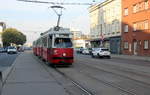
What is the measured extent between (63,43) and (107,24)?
5009cm

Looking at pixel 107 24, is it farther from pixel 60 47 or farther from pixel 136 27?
pixel 60 47

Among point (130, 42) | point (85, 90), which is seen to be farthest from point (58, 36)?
point (130, 42)

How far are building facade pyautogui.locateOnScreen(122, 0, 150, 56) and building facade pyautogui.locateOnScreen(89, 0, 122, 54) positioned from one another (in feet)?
10.3

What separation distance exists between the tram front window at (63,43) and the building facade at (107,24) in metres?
40.3

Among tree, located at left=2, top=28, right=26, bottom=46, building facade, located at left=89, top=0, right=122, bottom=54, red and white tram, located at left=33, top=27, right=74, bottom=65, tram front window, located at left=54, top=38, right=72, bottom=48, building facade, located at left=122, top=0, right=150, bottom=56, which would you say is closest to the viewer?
red and white tram, located at left=33, top=27, right=74, bottom=65

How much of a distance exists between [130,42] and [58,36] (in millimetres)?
35700

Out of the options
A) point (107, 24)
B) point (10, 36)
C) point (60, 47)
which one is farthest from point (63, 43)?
point (10, 36)

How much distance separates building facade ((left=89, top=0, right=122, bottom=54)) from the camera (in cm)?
6754

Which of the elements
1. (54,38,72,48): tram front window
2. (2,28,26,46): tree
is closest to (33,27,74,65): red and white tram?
(54,38,72,48): tram front window

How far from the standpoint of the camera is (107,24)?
75.4 m

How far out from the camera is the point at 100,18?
81062 mm

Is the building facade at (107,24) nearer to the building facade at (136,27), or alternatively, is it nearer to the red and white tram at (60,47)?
the building facade at (136,27)

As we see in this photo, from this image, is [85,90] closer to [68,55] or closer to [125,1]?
[68,55]

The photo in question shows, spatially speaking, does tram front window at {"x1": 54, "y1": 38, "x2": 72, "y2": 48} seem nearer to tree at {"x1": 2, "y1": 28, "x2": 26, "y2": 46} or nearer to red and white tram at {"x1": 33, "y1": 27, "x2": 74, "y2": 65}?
red and white tram at {"x1": 33, "y1": 27, "x2": 74, "y2": 65}
